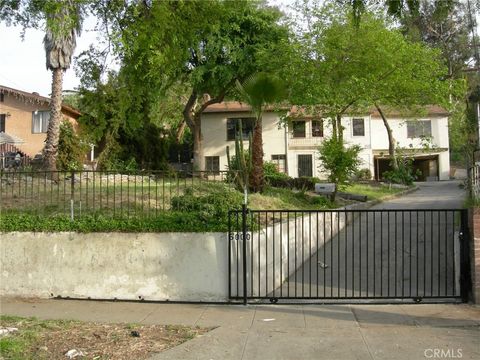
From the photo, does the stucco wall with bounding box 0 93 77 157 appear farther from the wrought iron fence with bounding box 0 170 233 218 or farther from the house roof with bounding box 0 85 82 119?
the wrought iron fence with bounding box 0 170 233 218

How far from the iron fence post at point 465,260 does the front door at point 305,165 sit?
29891 mm

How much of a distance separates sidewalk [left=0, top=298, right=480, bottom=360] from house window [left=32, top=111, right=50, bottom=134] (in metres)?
28.1

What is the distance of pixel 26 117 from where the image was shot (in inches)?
1390

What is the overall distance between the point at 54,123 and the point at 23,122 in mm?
16864

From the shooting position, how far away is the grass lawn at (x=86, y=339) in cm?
584

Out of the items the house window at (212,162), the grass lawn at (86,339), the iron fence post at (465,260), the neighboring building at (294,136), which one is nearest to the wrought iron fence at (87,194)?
the grass lawn at (86,339)

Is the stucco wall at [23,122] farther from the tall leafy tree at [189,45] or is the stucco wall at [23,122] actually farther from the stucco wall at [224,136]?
the stucco wall at [224,136]

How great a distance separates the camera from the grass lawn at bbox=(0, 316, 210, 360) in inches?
230

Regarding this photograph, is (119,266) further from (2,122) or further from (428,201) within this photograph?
(2,122)

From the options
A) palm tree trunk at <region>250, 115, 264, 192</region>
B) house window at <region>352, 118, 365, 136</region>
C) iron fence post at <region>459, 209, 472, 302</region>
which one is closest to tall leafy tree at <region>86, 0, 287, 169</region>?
palm tree trunk at <region>250, 115, 264, 192</region>

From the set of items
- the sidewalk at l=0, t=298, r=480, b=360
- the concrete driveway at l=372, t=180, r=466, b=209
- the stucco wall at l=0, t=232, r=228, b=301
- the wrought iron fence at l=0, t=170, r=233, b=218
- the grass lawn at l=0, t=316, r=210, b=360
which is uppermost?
the wrought iron fence at l=0, t=170, r=233, b=218

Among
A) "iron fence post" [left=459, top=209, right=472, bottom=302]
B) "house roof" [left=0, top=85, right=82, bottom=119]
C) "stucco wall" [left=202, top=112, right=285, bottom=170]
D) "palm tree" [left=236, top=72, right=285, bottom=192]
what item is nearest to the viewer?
"iron fence post" [left=459, top=209, right=472, bottom=302]

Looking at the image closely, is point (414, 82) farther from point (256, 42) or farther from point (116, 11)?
point (116, 11)

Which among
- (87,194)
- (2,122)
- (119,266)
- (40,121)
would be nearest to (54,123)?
(87,194)
